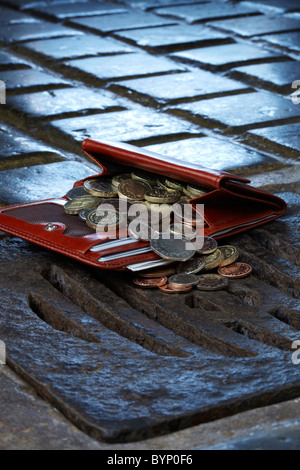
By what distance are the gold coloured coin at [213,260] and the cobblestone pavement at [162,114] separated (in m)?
0.12

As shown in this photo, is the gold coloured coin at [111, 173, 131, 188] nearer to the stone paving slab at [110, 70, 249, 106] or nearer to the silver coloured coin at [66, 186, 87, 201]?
the silver coloured coin at [66, 186, 87, 201]

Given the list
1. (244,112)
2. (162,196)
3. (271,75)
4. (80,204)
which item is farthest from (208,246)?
(271,75)

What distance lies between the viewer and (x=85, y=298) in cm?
244

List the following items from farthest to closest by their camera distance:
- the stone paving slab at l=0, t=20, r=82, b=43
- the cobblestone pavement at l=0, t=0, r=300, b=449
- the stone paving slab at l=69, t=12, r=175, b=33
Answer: the stone paving slab at l=69, t=12, r=175, b=33 → the stone paving slab at l=0, t=20, r=82, b=43 → the cobblestone pavement at l=0, t=0, r=300, b=449

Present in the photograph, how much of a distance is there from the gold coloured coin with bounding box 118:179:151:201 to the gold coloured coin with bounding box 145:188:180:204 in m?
0.03

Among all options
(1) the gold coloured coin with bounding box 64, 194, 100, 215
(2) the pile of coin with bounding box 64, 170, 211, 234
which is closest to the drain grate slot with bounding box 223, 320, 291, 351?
(2) the pile of coin with bounding box 64, 170, 211, 234

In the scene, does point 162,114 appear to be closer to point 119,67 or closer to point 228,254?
point 119,67

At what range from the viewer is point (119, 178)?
2.95 meters

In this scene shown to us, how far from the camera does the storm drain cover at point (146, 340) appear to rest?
186cm

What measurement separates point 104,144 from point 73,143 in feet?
3.48

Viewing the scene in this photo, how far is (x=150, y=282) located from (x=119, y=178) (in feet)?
→ 1.87

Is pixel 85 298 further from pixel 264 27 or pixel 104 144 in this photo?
pixel 264 27

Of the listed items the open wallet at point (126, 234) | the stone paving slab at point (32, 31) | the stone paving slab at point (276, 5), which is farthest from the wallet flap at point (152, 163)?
the stone paving slab at point (276, 5)

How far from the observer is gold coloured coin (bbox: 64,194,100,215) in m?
2.82
